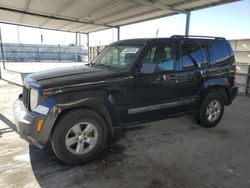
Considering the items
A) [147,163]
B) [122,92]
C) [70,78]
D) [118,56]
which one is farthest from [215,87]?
[70,78]

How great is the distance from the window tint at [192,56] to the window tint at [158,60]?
31 centimetres

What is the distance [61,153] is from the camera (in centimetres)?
297

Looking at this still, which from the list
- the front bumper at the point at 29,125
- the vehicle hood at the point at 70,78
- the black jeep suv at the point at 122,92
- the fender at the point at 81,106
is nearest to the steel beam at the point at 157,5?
the black jeep suv at the point at 122,92

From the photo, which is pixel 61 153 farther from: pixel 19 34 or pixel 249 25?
pixel 19 34

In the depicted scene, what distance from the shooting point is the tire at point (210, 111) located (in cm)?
462

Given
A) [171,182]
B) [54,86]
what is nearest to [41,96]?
[54,86]

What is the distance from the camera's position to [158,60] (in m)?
3.80

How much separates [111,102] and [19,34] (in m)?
59.3

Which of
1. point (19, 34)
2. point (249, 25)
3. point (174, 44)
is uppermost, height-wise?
point (19, 34)

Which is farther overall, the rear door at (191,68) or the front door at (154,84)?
the rear door at (191,68)

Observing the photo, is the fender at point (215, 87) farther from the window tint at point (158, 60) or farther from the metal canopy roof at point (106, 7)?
the metal canopy roof at point (106, 7)

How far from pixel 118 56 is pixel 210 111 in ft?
8.34

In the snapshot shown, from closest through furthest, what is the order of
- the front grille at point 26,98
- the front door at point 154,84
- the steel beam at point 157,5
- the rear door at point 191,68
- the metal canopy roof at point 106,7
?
the front grille at point 26,98, the front door at point 154,84, the rear door at point 191,68, the steel beam at point 157,5, the metal canopy roof at point 106,7

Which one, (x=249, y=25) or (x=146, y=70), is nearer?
(x=146, y=70)
